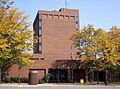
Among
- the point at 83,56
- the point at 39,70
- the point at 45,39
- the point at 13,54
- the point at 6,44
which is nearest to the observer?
the point at 6,44

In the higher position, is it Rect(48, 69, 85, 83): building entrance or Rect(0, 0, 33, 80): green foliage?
Rect(0, 0, 33, 80): green foliage

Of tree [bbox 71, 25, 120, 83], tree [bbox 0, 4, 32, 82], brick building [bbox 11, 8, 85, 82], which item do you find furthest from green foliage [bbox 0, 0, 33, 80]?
brick building [bbox 11, 8, 85, 82]

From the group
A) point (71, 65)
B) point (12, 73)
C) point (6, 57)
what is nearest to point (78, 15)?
point (71, 65)

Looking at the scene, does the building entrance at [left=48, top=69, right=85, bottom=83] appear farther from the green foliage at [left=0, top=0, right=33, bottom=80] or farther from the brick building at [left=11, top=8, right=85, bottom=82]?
the brick building at [left=11, top=8, right=85, bottom=82]

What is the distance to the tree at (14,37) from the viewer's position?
166 ft

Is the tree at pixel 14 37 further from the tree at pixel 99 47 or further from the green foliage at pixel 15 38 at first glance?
the tree at pixel 99 47

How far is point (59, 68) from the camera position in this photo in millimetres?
63812

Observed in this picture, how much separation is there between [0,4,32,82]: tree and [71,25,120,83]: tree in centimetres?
989

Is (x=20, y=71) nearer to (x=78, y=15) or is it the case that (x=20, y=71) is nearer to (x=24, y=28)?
(x=24, y=28)

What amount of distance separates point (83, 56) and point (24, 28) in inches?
480

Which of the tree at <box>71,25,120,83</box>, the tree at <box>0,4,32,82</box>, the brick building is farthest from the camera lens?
the brick building

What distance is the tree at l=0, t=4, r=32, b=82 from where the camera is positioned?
166 feet

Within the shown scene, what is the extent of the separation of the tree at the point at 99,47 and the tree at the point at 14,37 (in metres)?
9.89

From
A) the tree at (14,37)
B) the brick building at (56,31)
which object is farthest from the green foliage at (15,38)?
the brick building at (56,31)
